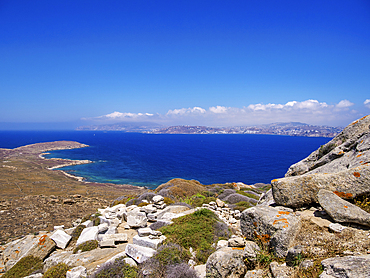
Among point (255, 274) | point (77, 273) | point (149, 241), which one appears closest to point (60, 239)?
point (77, 273)

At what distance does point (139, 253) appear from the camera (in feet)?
25.6

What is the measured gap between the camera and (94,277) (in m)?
7.08

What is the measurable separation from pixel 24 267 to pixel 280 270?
45.1ft

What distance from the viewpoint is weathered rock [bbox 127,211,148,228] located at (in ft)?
41.2

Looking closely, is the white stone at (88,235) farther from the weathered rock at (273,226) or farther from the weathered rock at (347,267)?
the weathered rock at (347,267)

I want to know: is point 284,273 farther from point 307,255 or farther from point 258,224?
point 258,224

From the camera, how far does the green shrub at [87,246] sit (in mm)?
10433

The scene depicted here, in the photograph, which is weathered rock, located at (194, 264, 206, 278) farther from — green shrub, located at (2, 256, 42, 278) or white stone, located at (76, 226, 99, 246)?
green shrub, located at (2, 256, 42, 278)

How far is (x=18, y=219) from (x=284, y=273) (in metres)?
33.3

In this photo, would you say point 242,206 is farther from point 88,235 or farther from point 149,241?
point 88,235

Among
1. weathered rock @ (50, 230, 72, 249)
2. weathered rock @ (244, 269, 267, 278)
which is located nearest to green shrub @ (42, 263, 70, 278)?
weathered rock @ (50, 230, 72, 249)

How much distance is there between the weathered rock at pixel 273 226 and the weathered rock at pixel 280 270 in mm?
310

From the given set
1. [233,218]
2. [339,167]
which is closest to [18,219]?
[233,218]

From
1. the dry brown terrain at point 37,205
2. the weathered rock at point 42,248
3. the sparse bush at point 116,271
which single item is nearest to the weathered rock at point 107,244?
the sparse bush at point 116,271
